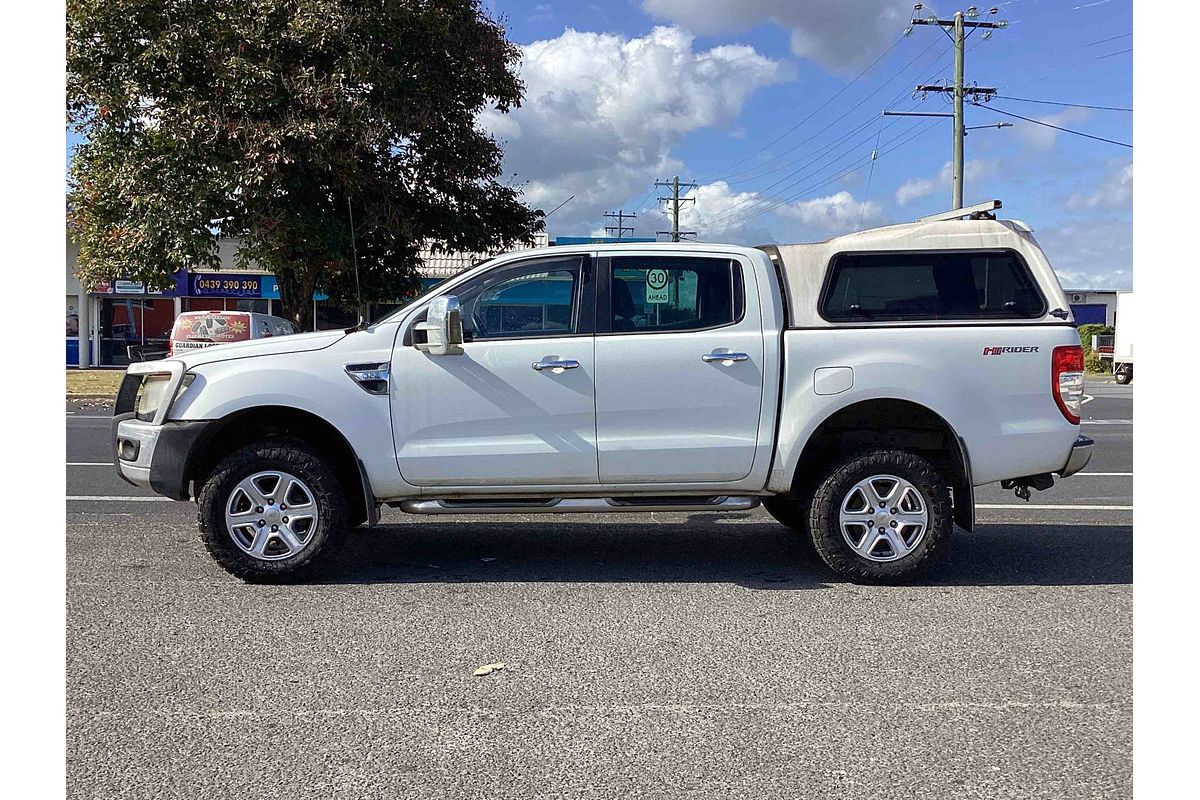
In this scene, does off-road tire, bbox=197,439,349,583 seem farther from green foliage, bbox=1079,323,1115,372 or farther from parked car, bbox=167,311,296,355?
green foliage, bbox=1079,323,1115,372

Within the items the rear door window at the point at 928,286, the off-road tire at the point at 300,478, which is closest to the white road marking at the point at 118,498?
the off-road tire at the point at 300,478

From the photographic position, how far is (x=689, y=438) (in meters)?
5.99

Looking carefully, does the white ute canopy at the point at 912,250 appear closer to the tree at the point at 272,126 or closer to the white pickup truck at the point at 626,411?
the white pickup truck at the point at 626,411

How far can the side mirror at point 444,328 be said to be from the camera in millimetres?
5855

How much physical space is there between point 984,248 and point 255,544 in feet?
15.3

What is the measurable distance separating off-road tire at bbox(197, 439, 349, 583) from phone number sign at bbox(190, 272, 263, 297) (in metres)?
30.1

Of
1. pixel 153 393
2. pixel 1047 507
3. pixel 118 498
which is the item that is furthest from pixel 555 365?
pixel 1047 507

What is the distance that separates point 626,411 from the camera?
19.6 ft

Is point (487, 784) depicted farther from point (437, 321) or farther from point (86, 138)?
point (86, 138)

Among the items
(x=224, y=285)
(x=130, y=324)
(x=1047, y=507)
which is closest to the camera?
(x=1047, y=507)

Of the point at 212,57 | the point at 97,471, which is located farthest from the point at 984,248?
the point at 212,57

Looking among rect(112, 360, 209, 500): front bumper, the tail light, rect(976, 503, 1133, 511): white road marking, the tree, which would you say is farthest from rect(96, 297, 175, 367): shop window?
the tail light

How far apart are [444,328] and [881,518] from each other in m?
2.77

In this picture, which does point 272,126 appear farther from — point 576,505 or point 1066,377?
point 1066,377
